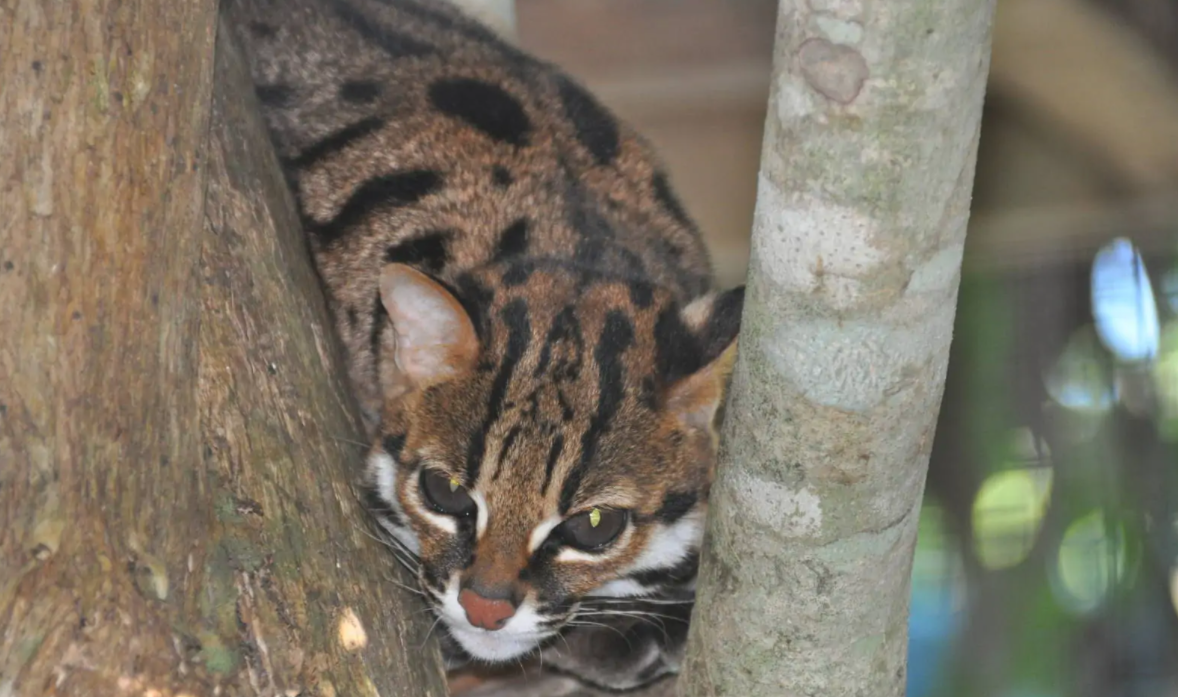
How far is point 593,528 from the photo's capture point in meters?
3.81

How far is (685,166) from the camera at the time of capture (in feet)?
25.9

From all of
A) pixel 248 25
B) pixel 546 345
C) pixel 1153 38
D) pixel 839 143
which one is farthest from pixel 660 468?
pixel 1153 38

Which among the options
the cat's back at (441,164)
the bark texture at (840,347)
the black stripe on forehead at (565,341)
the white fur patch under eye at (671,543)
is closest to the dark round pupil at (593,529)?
the white fur patch under eye at (671,543)

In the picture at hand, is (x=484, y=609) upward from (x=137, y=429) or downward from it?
downward

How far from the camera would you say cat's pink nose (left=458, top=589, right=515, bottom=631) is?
145 inches

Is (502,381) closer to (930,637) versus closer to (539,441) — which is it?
(539,441)

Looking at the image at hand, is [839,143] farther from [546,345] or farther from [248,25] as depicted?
[248,25]

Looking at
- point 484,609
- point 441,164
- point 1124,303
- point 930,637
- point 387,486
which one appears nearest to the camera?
point 484,609

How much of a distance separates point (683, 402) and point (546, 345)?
1.26 feet

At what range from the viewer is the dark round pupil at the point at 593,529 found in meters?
3.79

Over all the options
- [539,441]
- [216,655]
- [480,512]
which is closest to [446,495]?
[480,512]

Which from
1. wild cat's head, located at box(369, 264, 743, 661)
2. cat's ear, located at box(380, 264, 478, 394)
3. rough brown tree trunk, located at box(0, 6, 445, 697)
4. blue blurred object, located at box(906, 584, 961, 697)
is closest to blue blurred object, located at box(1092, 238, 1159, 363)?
blue blurred object, located at box(906, 584, 961, 697)

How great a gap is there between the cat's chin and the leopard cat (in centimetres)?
1

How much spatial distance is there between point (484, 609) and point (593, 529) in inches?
13.6
